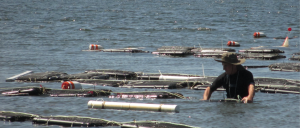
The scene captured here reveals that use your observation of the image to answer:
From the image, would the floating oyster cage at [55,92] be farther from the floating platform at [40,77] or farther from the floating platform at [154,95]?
the floating platform at [40,77]

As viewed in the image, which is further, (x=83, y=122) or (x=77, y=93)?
(x=77, y=93)

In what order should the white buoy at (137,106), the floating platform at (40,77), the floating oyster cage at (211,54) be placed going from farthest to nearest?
the floating oyster cage at (211,54)
the floating platform at (40,77)
the white buoy at (137,106)

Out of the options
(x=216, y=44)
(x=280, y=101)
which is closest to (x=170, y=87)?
(x=280, y=101)

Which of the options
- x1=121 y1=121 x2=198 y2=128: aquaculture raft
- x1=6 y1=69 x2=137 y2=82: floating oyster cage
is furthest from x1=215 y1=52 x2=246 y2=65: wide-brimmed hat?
x1=6 y1=69 x2=137 y2=82: floating oyster cage

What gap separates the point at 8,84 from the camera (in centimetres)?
1556

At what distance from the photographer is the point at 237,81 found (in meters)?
10.4

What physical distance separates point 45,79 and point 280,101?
8.00 metres

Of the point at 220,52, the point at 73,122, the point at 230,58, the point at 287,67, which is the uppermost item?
the point at 220,52

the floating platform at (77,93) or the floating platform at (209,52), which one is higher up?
the floating platform at (209,52)

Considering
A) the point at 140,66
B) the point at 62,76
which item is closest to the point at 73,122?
the point at 62,76

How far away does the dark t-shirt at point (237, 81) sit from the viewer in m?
10.3

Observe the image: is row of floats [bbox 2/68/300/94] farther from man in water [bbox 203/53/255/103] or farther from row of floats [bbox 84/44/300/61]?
row of floats [bbox 84/44/300/61]

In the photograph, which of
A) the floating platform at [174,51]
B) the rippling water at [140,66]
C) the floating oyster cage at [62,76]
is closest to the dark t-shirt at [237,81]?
the rippling water at [140,66]

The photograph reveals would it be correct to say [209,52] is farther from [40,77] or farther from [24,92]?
[24,92]
